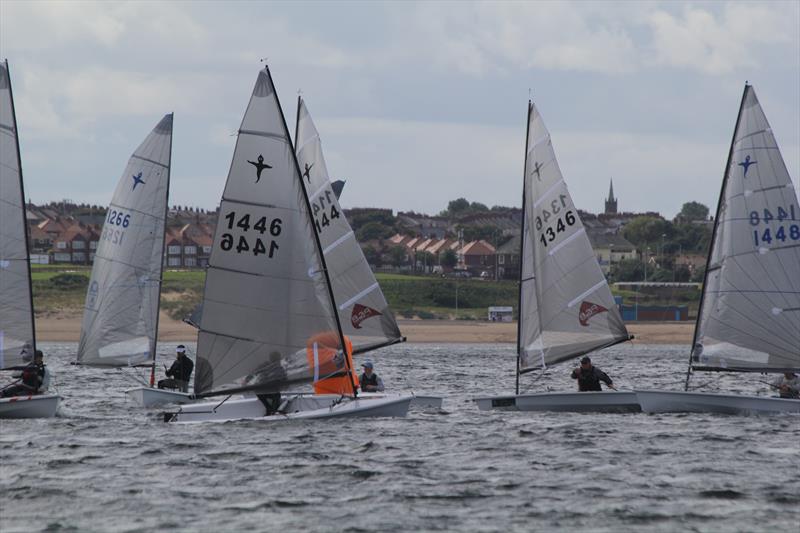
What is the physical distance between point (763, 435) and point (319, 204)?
1209cm

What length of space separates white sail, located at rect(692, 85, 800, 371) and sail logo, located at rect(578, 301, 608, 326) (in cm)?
241

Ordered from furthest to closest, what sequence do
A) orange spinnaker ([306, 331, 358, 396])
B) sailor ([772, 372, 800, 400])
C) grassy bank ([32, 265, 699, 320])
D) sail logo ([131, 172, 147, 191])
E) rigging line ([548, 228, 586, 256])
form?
grassy bank ([32, 265, 699, 320]), sail logo ([131, 172, 147, 191]), rigging line ([548, 228, 586, 256]), sailor ([772, 372, 800, 400]), orange spinnaker ([306, 331, 358, 396])

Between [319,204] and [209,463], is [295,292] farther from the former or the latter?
[319,204]

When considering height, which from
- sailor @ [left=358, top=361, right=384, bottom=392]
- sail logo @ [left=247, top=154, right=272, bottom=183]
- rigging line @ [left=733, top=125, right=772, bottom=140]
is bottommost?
sailor @ [left=358, top=361, right=384, bottom=392]

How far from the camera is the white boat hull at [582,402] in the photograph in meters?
29.2

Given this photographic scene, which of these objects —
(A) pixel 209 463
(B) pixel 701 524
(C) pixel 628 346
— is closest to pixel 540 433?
(A) pixel 209 463

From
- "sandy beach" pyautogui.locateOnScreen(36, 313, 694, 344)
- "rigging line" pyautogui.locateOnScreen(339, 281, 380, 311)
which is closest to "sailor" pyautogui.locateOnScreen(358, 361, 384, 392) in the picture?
"rigging line" pyautogui.locateOnScreen(339, 281, 380, 311)

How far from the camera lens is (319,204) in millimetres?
34031

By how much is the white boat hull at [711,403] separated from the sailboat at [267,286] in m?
5.69

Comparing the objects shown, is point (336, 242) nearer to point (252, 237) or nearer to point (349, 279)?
point (349, 279)

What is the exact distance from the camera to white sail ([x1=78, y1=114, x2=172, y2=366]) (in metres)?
35.4

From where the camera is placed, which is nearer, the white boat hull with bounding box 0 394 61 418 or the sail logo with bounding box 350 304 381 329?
the white boat hull with bounding box 0 394 61 418

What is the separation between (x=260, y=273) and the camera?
87.7ft

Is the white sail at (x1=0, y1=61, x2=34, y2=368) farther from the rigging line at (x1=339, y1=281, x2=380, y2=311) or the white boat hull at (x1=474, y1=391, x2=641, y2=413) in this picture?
the white boat hull at (x1=474, y1=391, x2=641, y2=413)
